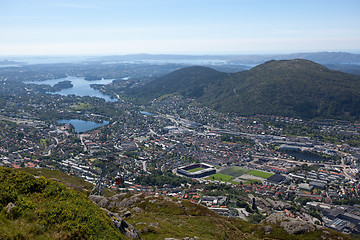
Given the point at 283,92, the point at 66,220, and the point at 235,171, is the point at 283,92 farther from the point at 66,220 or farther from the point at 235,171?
the point at 66,220

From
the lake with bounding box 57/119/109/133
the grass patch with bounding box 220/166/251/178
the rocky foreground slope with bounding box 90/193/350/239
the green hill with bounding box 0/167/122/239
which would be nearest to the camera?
the green hill with bounding box 0/167/122/239

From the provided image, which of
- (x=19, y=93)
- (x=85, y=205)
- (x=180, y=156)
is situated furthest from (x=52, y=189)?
(x=19, y=93)

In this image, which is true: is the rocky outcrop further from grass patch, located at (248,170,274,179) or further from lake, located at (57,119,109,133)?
lake, located at (57,119,109,133)

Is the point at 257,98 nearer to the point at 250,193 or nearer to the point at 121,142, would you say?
the point at 121,142

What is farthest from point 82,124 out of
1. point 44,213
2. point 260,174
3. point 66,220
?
point 66,220

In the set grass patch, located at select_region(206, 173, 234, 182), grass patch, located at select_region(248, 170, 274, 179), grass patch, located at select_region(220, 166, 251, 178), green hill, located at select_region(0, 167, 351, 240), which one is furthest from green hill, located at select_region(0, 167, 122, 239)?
grass patch, located at select_region(248, 170, 274, 179)
